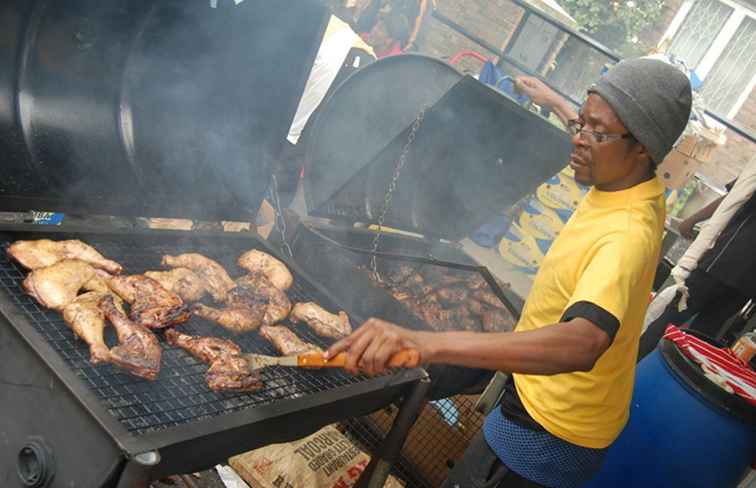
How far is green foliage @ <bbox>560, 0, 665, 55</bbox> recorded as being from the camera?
54.7 ft

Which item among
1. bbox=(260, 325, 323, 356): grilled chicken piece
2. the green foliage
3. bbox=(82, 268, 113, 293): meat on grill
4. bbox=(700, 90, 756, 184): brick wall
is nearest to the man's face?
bbox=(260, 325, 323, 356): grilled chicken piece

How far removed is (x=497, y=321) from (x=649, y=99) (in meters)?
2.88

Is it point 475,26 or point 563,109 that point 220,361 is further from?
point 475,26

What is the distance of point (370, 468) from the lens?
3354 mm

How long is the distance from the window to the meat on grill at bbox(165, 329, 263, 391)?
18.1 m

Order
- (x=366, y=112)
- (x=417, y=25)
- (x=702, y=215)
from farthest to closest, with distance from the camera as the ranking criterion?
(x=417, y=25), (x=702, y=215), (x=366, y=112)

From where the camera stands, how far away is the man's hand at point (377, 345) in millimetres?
2010

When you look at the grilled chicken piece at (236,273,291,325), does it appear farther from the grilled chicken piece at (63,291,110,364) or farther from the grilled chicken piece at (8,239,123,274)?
the grilled chicken piece at (63,291,110,364)

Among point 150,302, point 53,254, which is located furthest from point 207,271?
point 53,254

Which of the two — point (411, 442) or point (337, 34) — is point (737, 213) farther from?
point (337, 34)

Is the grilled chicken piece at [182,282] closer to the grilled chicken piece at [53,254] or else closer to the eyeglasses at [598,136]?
the grilled chicken piece at [53,254]

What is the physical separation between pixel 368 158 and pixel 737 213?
4022 mm

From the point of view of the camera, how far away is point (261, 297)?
305cm

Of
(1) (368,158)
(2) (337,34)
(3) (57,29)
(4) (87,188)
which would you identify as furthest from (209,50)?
(2) (337,34)
